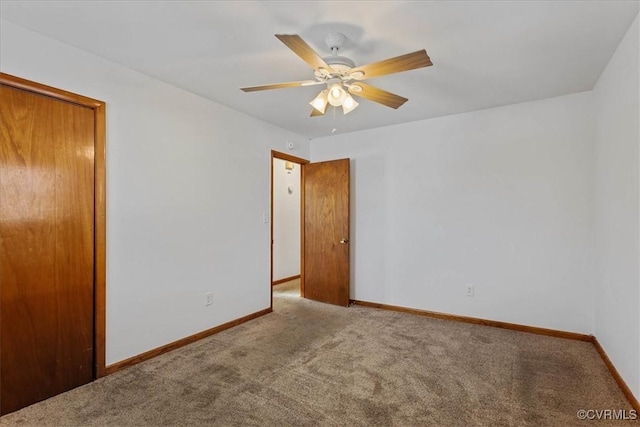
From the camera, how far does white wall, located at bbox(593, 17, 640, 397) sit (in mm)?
2043

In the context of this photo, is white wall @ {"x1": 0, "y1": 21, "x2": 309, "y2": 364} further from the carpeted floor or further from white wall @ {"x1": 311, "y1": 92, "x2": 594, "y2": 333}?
white wall @ {"x1": 311, "y1": 92, "x2": 594, "y2": 333}

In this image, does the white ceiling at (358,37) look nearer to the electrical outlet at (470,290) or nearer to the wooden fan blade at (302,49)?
the wooden fan blade at (302,49)

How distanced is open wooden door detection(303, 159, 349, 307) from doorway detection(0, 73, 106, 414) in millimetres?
2700

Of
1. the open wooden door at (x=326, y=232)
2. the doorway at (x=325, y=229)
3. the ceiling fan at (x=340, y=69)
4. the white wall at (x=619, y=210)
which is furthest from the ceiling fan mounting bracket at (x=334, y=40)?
the open wooden door at (x=326, y=232)

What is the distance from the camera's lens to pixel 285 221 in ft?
19.5

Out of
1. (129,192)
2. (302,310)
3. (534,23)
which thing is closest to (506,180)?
(534,23)

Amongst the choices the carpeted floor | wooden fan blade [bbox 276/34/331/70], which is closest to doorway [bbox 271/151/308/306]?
the carpeted floor

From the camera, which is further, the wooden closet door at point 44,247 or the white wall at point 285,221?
the white wall at point 285,221

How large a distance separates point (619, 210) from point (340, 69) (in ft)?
7.31

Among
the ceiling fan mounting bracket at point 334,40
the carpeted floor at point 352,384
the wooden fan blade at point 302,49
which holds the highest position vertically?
the ceiling fan mounting bracket at point 334,40

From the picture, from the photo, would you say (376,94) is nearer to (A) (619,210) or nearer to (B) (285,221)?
(A) (619,210)

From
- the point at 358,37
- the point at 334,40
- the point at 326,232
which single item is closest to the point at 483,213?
the point at 326,232

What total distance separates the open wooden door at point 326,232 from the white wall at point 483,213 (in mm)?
205

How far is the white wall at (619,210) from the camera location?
6.70ft
